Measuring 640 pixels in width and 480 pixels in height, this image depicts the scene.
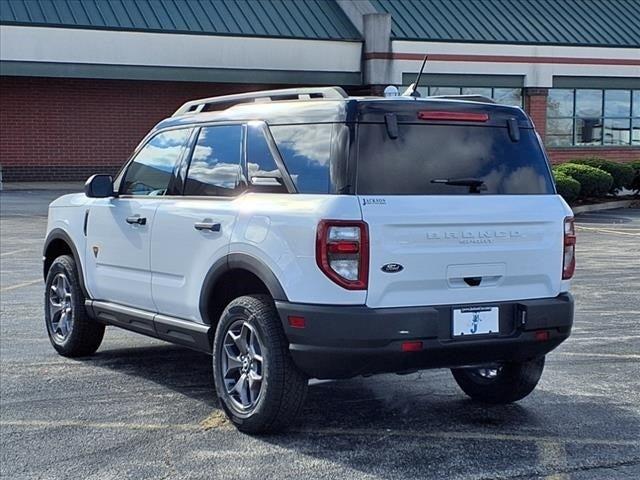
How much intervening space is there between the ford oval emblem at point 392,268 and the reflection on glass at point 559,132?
25.7 meters

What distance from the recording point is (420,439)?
5.85m

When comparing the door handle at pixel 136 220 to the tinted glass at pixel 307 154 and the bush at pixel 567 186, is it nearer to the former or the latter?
the tinted glass at pixel 307 154

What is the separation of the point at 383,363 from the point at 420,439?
65 cm

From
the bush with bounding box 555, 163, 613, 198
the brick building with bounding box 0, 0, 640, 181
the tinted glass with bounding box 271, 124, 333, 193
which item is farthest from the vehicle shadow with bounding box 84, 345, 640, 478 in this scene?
the brick building with bounding box 0, 0, 640, 181

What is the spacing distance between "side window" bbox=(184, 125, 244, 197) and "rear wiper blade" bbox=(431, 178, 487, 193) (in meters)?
1.27

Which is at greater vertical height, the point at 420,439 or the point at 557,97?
the point at 557,97

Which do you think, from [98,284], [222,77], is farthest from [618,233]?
[98,284]

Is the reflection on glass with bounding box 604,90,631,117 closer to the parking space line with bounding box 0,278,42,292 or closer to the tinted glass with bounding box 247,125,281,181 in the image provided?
the parking space line with bounding box 0,278,42,292

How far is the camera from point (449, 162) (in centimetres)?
585

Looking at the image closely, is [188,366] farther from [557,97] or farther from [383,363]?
[557,97]

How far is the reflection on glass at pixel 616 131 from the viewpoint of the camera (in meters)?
31.1

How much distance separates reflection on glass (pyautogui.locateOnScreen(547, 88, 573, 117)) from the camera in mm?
30203

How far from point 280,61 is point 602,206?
30.2 ft

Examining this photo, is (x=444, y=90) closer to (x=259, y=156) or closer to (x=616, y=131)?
(x=616, y=131)
